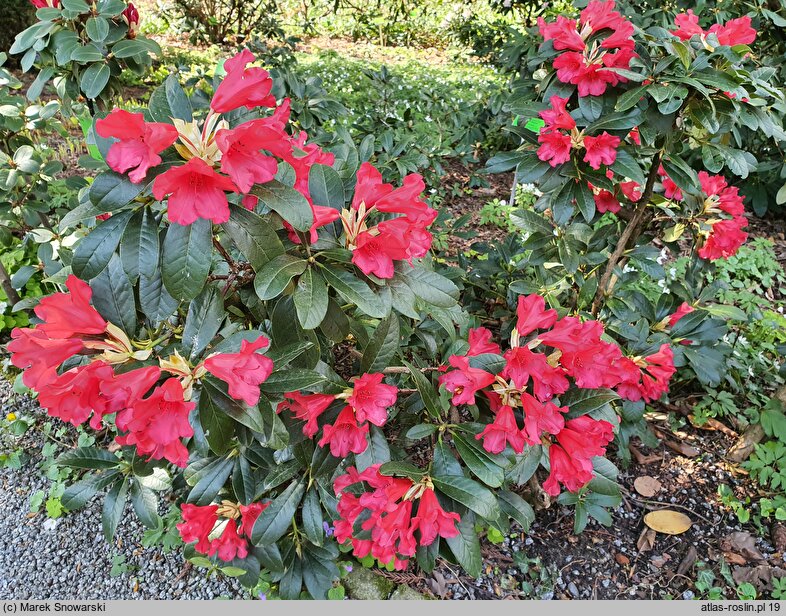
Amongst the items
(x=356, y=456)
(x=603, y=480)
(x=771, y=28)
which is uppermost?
(x=771, y=28)

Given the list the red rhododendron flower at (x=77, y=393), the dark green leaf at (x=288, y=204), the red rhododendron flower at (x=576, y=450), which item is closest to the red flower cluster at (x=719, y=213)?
the red rhododendron flower at (x=576, y=450)

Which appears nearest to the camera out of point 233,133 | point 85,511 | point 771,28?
point 233,133

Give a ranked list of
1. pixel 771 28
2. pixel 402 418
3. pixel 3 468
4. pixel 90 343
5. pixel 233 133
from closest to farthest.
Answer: pixel 233 133 < pixel 90 343 < pixel 402 418 < pixel 3 468 < pixel 771 28

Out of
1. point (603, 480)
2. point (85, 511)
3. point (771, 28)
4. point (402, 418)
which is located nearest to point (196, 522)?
point (402, 418)

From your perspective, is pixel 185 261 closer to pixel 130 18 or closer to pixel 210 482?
pixel 210 482

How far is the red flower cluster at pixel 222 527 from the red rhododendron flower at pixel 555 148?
120 centimetres

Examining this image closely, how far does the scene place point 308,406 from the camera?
1143mm

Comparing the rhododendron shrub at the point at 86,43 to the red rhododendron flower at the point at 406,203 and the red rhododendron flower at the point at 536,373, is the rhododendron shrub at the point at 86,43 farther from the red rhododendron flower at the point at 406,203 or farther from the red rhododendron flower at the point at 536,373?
the red rhododendron flower at the point at 536,373

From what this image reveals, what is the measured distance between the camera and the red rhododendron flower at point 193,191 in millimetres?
762

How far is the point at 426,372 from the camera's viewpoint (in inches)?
57.4

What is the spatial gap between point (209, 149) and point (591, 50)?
1.09m

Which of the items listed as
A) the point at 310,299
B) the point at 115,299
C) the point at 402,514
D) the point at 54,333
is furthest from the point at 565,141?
the point at 54,333
